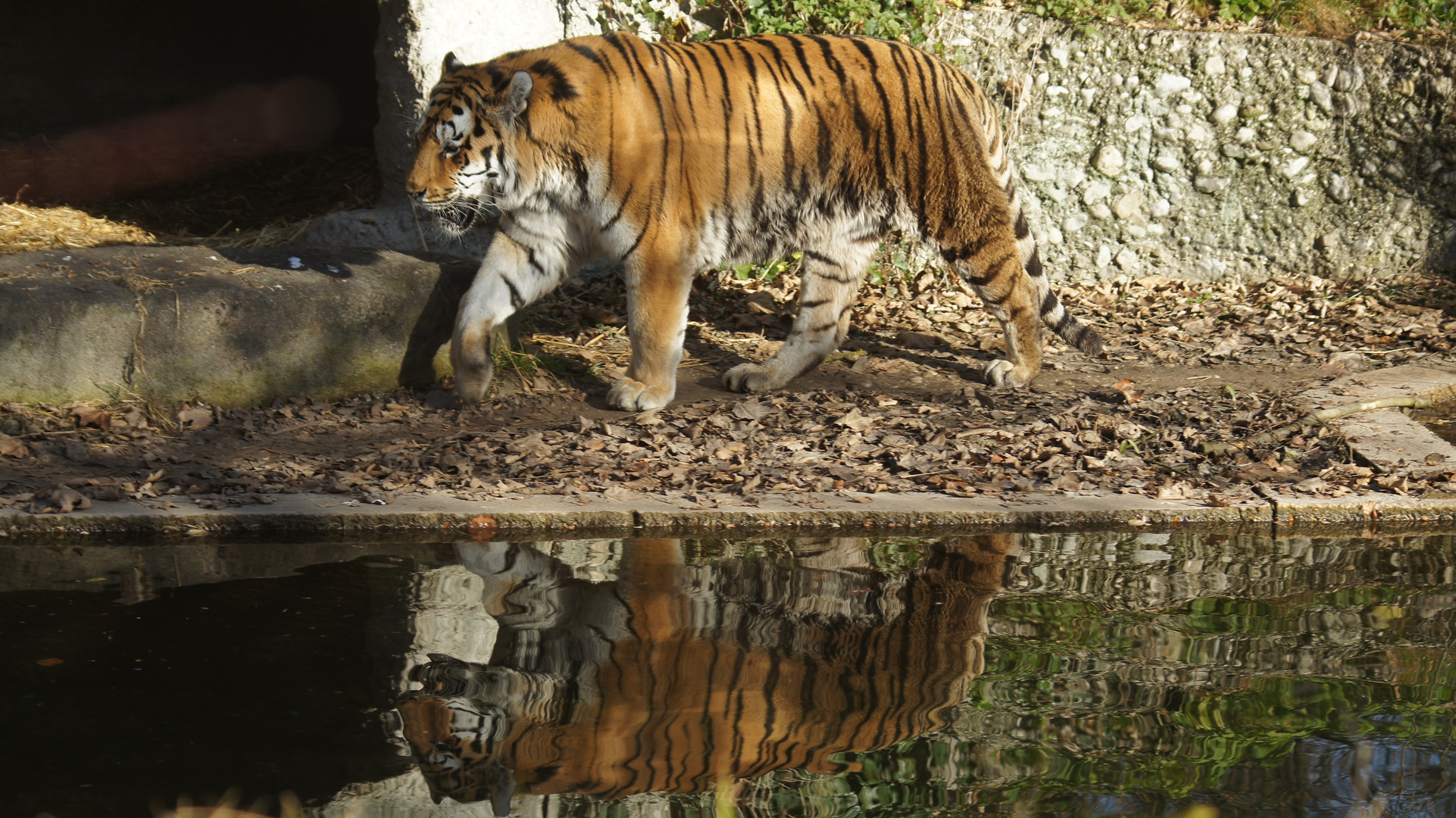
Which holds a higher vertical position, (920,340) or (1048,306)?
(1048,306)

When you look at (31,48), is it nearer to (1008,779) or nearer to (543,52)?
(543,52)

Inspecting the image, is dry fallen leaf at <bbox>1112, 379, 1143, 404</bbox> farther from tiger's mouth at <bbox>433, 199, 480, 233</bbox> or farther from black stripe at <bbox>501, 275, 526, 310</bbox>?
tiger's mouth at <bbox>433, 199, 480, 233</bbox>

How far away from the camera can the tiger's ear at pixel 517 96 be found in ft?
15.8

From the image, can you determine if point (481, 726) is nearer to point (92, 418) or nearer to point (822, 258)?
point (92, 418)

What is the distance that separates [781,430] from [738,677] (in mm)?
2298

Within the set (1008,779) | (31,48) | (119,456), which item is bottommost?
(119,456)

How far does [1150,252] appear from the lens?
26.0 feet

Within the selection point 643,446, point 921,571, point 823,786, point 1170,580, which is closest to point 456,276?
point 643,446

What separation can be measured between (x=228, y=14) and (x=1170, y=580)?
9109 millimetres

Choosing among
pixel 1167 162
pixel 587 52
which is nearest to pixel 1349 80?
pixel 1167 162

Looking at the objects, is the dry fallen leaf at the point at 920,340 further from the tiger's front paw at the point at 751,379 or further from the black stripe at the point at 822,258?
the tiger's front paw at the point at 751,379

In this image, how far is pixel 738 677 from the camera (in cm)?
269

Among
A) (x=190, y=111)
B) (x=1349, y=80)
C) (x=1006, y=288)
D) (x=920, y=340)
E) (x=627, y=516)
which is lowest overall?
(x=627, y=516)

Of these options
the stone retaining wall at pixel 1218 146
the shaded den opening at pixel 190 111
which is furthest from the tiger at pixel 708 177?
the shaded den opening at pixel 190 111
